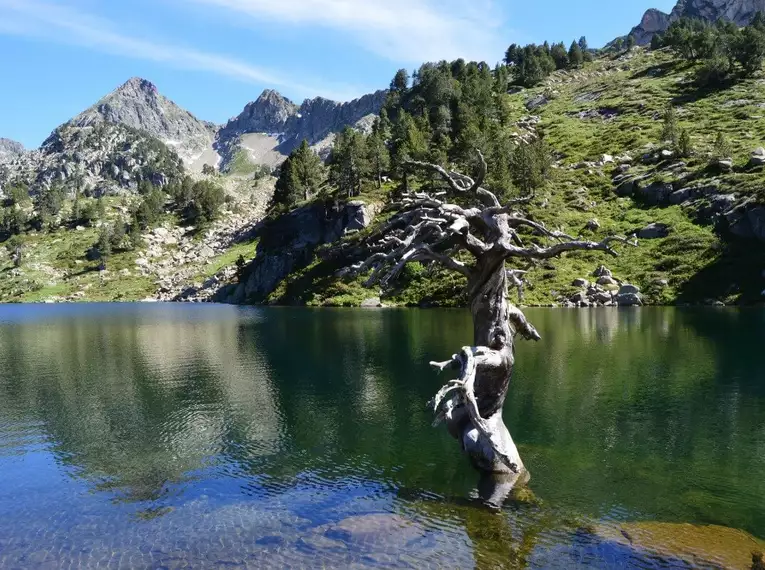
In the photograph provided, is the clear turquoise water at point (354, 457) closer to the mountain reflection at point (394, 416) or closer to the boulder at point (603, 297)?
the mountain reflection at point (394, 416)

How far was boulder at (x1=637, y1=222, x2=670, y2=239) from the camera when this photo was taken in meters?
113

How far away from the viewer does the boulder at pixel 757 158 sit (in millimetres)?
115500

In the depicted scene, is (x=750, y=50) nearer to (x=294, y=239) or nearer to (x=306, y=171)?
(x=306, y=171)

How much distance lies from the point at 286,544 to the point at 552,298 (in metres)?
93.2

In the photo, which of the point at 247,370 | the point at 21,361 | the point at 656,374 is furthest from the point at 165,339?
the point at 656,374

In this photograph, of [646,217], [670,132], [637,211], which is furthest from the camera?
[670,132]

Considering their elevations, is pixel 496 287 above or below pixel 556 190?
below

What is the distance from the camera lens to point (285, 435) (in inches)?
1220

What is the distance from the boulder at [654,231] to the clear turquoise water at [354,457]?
6020 cm

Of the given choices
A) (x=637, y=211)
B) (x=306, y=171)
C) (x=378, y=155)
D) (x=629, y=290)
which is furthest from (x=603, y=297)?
(x=306, y=171)

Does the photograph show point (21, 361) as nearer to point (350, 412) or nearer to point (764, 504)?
point (350, 412)

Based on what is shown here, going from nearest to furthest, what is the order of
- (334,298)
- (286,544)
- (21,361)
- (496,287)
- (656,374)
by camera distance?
1. (286,544)
2. (496,287)
3. (656,374)
4. (21,361)
5. (334,298)

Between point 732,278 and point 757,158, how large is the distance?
124ft

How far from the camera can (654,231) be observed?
11312 centimetres
